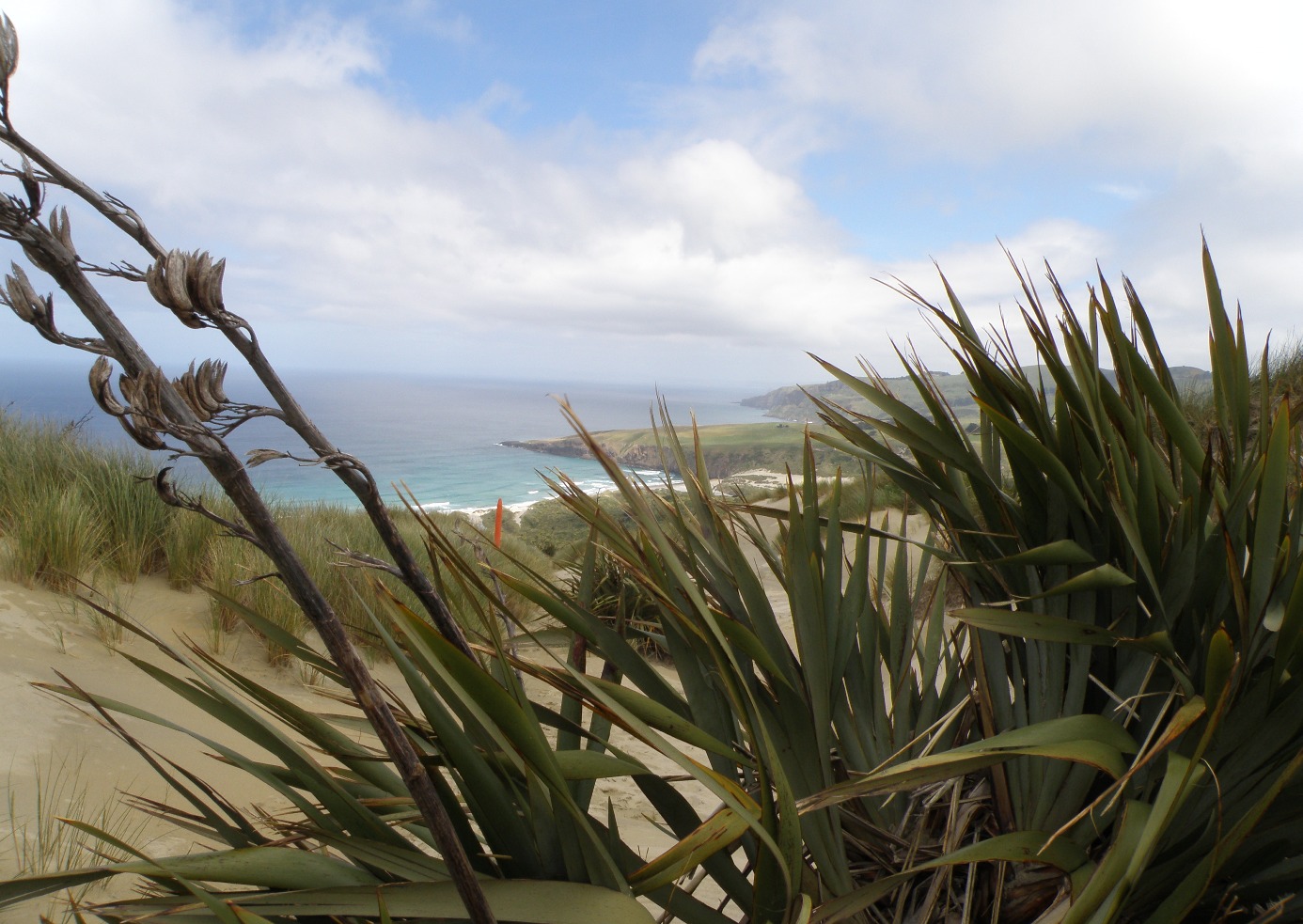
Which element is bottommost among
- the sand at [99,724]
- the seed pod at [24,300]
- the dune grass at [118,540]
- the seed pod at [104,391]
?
the sand at [99,724]

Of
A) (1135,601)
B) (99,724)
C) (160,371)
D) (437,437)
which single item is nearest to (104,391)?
(160,371)

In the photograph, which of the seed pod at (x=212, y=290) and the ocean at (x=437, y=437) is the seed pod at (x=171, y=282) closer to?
the seed pod at (x=212, y=290)

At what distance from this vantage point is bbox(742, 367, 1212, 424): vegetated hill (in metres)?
2.10

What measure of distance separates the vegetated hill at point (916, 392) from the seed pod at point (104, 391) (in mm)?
1437

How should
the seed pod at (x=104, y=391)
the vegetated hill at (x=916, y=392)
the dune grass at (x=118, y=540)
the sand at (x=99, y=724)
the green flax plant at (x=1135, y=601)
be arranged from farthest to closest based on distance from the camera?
the dune grass at (x=118, y=540)
the sand at (x=99, y=724)
the vegetated hill at (x=916, y=392)
the green flax plant at (x=1135, y=601)
the seed pod at (x=104, y=391)

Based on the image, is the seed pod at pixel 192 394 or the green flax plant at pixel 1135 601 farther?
the green flax plant at pixel 1135 601

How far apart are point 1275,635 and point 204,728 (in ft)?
12.9

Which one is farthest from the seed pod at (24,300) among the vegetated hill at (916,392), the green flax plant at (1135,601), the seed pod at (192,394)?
the vegetated hill at (916,392)

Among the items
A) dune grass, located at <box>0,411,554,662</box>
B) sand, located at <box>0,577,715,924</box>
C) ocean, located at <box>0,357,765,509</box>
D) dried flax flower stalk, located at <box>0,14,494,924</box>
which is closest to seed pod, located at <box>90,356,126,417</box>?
dried flax flower stalk, located at <box>0,14,494,924</box>

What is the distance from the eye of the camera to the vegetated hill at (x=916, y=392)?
2.10 meters

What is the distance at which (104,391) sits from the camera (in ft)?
2.19

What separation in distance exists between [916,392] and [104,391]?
10.3 ft

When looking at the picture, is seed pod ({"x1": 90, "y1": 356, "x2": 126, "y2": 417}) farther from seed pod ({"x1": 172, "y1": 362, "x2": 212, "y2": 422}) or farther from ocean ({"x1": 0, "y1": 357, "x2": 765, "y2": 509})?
ocean ({"x1": 0, "y1": 357, "x2": 765, "y2": 509})

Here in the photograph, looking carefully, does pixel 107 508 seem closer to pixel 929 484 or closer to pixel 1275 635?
pixel 929 484
